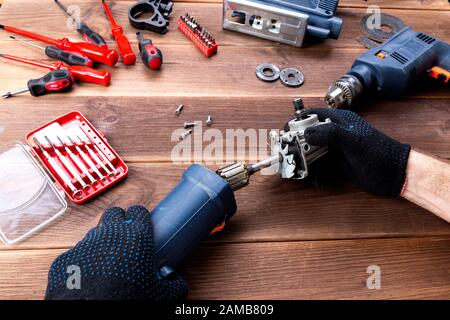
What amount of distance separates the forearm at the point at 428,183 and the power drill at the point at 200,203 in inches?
8.7

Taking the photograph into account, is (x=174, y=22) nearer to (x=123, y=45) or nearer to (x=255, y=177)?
(x=123, y=45)

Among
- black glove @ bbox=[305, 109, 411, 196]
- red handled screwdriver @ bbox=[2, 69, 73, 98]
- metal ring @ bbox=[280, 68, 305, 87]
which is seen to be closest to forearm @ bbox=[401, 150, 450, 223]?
black glove @ bbox=[305, 109, 411, 196]

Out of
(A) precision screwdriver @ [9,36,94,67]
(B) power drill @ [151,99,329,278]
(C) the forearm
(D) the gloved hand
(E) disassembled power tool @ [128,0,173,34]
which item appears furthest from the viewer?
(E) disassembled power tool @ [128,0,173,34]

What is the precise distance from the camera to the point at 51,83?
0.97m

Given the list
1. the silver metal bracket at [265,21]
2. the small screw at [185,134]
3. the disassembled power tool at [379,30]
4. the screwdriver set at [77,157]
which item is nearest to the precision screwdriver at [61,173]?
the screwdriver set at [77,157]

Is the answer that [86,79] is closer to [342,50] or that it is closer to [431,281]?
[342,50]

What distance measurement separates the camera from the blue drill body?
687 millimetres

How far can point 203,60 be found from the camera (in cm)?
109

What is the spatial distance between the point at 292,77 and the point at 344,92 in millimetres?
162

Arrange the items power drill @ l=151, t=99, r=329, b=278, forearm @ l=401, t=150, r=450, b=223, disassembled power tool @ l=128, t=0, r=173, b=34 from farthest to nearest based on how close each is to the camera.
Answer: disassembled power tool @ l=128, t=0, r=173, b=34 → forearm @ l=401, t=150, r=450, b=223 → power drill @ l=151, t=99, r=329, b=278

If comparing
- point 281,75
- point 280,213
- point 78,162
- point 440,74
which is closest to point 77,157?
point 78,162

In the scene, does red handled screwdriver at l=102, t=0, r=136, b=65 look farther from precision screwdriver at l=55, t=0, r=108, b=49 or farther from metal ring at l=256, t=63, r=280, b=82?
metal ring at l=256, t=63, r=280, b=82

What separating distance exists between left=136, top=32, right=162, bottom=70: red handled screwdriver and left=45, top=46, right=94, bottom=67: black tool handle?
0.14 m
